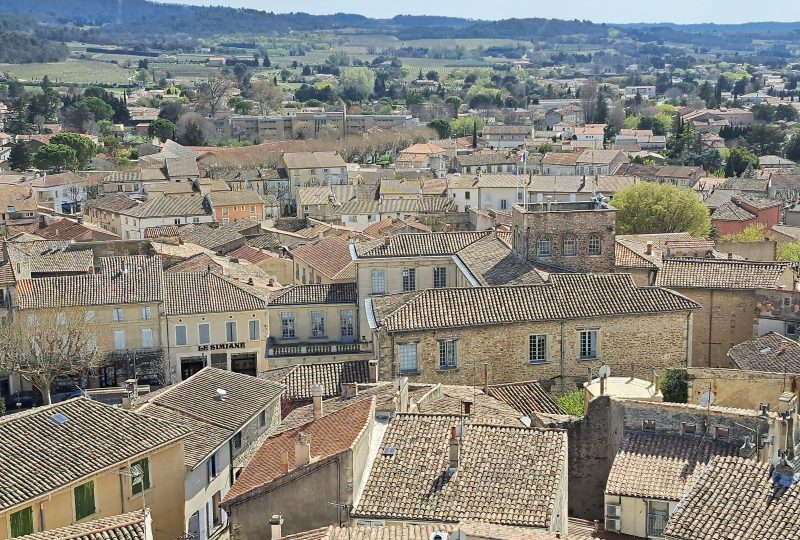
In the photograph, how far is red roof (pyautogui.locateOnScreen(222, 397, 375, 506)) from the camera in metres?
20.2

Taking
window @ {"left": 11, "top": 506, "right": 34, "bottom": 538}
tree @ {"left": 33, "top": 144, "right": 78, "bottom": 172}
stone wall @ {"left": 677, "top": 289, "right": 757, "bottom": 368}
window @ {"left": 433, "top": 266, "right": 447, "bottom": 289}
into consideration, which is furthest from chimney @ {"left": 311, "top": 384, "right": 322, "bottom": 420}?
tree @ {"left": 33, "top": 144, "right": 78, "bottom": 172}

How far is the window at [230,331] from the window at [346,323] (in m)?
5.26

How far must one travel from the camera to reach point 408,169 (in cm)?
11662

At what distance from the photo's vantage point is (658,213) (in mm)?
65812

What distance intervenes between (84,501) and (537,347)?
14.1m

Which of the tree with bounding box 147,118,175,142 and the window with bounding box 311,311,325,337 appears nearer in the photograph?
the window with bounding box 311,311,325,337

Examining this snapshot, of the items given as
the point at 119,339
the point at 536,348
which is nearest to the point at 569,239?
the point at 536,348

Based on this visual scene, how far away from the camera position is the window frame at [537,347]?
32062 millimetres

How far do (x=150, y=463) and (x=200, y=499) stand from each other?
195cm

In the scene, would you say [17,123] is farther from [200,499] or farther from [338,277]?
[200,499]

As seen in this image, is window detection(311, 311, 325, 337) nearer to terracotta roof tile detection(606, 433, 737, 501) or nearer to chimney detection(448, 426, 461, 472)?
terracotta roof tile detection(606, 433, 737, 501)

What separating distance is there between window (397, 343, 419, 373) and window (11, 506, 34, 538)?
488 inches

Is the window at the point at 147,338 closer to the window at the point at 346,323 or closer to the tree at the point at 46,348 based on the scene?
the tree at the point at 46,348

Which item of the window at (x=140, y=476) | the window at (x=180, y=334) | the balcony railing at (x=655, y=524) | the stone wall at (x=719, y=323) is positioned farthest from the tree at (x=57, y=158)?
the balcony railing at (x=655, y=524)
